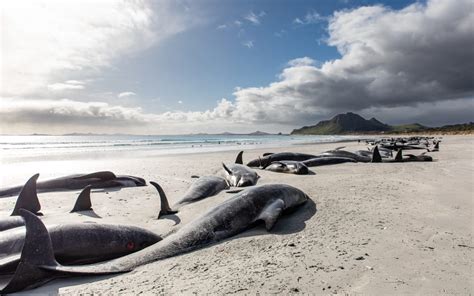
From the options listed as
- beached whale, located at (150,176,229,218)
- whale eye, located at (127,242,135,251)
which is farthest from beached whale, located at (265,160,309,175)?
whale eye, located at (127,242,135,251)

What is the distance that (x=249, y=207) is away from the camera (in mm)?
5273

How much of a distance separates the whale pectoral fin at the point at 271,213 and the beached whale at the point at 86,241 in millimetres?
1705

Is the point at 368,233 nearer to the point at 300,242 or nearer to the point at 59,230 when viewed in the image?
the point at 300,242

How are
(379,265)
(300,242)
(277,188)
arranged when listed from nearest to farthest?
(379,265)
(300,242)
(277,188)

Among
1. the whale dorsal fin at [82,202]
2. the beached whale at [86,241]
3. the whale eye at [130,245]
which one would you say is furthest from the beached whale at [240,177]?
the whale eye at [130,245]

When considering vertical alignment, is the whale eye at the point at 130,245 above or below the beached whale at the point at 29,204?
below

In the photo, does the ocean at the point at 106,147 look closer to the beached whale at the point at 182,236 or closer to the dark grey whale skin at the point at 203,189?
the dark grey whale skin at the point at 203,189

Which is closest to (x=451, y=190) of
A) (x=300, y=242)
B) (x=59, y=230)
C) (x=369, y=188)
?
(x=369, y=188)

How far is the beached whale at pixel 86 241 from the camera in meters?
4.06

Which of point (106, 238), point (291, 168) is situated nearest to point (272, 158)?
point (291, 168)

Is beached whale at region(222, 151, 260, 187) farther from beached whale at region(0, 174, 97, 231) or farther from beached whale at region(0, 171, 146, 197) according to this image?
beached whale at region(0, 174, 97, 231)

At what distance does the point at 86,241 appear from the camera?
432 cm

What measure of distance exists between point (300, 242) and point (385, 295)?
1536mm

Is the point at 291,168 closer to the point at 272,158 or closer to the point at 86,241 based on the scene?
the point at 272,158
